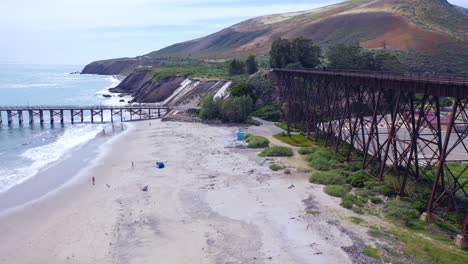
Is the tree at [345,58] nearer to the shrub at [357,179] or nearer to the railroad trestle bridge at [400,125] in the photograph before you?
the railroad trestle bridge at [400,125]

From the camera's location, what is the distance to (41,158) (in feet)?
152

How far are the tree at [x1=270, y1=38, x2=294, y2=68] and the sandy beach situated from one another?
4201 centimetres

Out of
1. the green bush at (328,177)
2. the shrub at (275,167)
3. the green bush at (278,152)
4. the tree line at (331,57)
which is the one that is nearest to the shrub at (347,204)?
the green bush at (328,177)

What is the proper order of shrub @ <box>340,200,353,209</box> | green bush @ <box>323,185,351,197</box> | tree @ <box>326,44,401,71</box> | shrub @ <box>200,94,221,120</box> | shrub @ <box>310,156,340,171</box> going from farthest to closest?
1. tree @ <box>326,44,401,71</box>
2. shrub @ <box>200,94,221,120</box>
3. shrub @ <box>310,156,340,171</box>
4. green bush @ <box>323,185,351,197</box>
5. shrub @ <box>340,200,353,209</box>

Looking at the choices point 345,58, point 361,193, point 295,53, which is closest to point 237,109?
point 345,58

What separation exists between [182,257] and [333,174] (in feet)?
53.3

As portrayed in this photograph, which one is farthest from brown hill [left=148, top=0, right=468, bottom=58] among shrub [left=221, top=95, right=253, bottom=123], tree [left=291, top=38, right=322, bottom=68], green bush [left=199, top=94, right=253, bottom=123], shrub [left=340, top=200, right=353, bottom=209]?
shrub [left=340, top=200, right=353, bottom=209]

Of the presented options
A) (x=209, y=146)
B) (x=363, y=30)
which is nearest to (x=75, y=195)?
(x=209, y=146)

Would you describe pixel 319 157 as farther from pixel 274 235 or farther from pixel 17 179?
pixel 17 179

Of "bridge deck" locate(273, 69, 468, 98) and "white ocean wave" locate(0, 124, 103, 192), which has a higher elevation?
"bridge deck" locate(273, 69, 468, 98)

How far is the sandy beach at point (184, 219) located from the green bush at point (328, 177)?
0.90m

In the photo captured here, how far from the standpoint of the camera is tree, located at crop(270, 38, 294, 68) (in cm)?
8238

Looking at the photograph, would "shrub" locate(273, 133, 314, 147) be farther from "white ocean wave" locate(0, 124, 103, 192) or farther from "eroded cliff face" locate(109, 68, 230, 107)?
"eroded cliff face" locate(109, 68, 230, 107)

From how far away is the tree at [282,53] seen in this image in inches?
3243
